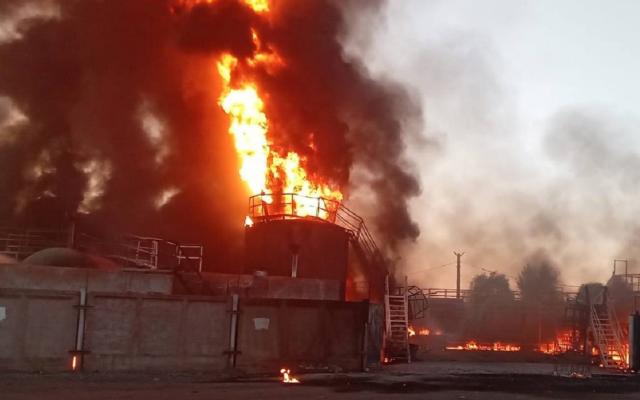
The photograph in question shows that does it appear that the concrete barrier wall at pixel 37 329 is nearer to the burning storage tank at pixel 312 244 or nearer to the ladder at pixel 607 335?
the burning storage tank at pixel 312 244

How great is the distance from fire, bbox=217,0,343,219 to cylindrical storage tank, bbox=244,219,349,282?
5.05 feet

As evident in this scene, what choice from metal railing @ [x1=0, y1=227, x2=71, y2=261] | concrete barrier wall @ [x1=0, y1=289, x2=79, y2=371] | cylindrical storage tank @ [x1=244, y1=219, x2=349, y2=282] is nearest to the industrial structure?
concrete barrier wall @ [x1=0, y1=289, x2=79, y2=371]

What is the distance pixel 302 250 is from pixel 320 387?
12842 mm

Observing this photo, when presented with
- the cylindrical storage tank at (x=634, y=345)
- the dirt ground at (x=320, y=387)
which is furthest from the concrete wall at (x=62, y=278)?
the cylindrical storage tank at (x=634, y=345)

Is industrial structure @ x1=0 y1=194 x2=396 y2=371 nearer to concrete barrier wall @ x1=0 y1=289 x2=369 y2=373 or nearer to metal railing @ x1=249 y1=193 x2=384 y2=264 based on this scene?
concrete barrier wall @ x1=0 y1=289 x2=369 y2=373

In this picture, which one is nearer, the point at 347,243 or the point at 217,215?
the point at 347,243

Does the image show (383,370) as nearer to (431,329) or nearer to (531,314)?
(531,314)

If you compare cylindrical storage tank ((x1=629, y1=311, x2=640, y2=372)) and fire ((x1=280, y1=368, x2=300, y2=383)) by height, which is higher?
cylindrical storage tank ((x1=629, y1=311, x2=640, y2=372))

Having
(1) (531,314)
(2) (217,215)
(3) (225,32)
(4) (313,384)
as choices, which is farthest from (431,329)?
(4) (313,384)

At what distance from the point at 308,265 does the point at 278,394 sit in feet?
46.8

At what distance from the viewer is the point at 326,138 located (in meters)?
32.6

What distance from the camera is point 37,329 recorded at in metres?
18.3

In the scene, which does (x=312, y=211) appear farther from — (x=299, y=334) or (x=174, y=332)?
(x=174, y=332)

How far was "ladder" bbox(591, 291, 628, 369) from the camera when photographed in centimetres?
2797
